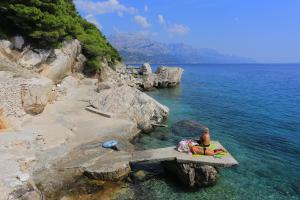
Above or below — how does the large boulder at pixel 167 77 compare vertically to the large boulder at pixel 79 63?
below

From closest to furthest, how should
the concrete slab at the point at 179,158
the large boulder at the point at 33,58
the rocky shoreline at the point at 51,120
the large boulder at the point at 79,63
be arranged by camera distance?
the rocky shoreline at the point at 51,120 → the concrete slab at the point at 179,158 → the large boulder at the point at 33,58 → the large boulder at the point at 79,63

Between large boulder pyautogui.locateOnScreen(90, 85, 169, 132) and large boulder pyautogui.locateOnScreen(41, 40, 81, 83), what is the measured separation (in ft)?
23.8

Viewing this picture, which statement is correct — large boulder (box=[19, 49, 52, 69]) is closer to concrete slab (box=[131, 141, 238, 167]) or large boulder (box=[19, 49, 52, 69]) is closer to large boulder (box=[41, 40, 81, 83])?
large boulder (box=[41, 40, 81, 83])

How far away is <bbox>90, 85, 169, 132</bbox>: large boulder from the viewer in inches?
1092

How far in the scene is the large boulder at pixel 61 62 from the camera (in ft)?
111

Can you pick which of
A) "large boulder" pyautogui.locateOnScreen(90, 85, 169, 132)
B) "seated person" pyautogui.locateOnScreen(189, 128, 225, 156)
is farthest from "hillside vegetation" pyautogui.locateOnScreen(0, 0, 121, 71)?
"seated person" pyautogui.locateOnScreen(189, 128, 225, 156)

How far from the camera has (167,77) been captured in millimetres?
63250

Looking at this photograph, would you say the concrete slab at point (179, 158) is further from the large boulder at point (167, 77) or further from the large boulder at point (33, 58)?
the large boulder at point (167, 77)

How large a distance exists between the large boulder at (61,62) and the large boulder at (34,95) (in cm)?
825

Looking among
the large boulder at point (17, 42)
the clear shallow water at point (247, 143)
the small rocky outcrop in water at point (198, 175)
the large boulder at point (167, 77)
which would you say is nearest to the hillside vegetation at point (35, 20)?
the large boulder at point (17, 42)

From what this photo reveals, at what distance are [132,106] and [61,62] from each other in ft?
41.2

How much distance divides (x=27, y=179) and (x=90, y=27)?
163 feet

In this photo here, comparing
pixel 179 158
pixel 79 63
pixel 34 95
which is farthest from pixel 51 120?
pixel 79 63

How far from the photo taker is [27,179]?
1482 centimetres
